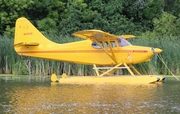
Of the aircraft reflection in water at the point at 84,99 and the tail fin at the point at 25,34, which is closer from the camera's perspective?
the aircraft reflection in water at the point at 84,99

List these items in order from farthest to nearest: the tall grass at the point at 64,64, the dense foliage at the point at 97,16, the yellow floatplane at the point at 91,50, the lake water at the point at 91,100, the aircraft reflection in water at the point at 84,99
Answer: the dense foliage at the point at 97,16, the tall grass at the point at 64,64, the yellow floatplane at the point at 91,50, the aircraft reflection in water at the point at 84,99, the lake water at the point at 91,100

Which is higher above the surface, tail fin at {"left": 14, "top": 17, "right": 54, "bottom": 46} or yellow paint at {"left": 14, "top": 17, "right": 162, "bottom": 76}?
tail fin at {"left": 14, "top": 17, "right": 54, "bottom": 46}

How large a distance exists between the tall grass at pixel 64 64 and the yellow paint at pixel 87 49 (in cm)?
226

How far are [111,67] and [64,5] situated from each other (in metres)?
17.7

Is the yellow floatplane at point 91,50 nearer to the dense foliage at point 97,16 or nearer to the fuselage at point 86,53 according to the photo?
the fuselage at point 86,53

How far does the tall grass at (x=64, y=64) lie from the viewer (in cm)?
2449

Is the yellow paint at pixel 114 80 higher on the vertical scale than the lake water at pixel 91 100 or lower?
higher

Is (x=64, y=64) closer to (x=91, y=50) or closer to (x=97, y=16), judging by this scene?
(x=91, y=50)

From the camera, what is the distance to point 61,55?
2194 cm

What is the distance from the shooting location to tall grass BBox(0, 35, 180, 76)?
24486 mm

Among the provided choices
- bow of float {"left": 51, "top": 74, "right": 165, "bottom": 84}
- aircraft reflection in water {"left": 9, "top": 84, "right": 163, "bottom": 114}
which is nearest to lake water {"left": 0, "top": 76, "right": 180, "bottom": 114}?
aircraft reflection in water {"left": 9, "top": 84, "right": 163, "bottom": 114}

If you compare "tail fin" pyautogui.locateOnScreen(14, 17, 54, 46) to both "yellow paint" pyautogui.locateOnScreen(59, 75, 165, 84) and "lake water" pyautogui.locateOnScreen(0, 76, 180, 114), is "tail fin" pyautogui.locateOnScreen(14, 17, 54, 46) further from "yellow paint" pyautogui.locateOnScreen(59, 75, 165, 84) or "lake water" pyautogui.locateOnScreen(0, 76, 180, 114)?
"lake water" pyautogui.locateOnScreen(0, 76, 180, 114)

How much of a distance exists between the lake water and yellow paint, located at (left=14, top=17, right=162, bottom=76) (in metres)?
3.14

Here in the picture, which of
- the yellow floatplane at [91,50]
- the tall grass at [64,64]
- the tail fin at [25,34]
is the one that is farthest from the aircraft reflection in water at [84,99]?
the tall grass at [64,64]
